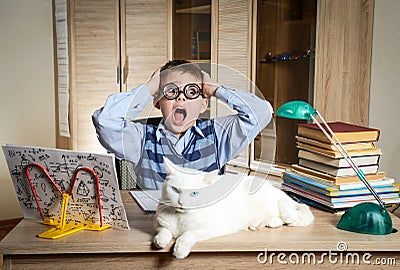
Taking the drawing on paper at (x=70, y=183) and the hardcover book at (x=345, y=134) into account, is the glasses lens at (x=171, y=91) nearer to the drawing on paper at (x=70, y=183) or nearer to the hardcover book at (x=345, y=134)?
the drawing on paper at (x=70, y=183)

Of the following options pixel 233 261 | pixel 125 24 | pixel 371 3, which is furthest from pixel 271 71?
pixel 233 261

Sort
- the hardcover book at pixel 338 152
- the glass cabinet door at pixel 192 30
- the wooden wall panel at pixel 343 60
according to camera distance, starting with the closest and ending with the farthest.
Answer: the hardcover book at pixel 338 152 < the wooden wall panel at pixel 343 60 < the glass cabinet door at pixel 192 30

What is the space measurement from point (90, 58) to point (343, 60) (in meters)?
1.59

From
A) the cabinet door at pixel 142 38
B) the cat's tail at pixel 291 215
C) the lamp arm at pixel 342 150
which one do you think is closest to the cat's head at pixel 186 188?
the cat's tail at pixel 291 215

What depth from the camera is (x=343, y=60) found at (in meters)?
2.88

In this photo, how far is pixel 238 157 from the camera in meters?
1.40

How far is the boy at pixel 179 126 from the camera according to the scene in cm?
135

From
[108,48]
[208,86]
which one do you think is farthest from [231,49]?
[208,86]

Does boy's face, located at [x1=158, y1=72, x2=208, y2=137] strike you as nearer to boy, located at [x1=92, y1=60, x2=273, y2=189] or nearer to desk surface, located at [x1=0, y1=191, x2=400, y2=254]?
boy, located at [x1=92, y1=60, x2=273, y2=189]

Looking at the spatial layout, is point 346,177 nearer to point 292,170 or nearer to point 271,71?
point 292,170

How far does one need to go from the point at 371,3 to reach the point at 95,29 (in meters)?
1.69

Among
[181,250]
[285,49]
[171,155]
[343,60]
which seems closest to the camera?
[181,250]

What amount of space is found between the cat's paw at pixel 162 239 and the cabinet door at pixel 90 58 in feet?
8.19

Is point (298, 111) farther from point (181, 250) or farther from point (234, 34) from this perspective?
point (234, 34)
